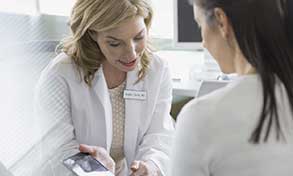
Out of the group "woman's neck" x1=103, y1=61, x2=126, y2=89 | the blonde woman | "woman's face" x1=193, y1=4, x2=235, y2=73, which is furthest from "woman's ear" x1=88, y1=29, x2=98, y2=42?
"woman's face" x1=193, y1=4, x2=235, y2=73

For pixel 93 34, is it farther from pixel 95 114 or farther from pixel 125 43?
pixel 95 114

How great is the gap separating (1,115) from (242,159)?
0.58 meters

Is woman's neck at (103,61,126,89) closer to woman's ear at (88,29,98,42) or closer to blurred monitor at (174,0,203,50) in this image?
woman's ear at (88,29,98,42)

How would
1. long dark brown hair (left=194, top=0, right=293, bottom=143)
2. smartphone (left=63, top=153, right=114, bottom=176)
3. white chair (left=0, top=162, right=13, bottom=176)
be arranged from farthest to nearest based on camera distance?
smartphone (left=63, top=153, right=114, bottom=176), white chair (left=0, top=162, right=13, bottom=176), long dark brown hair (left=194, top=0, right=293, bottom=143)

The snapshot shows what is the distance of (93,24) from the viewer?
115 cm

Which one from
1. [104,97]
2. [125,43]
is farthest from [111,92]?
[125,43]

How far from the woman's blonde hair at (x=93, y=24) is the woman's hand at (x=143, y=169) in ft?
0.91

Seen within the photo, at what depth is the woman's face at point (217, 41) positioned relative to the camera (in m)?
0.60

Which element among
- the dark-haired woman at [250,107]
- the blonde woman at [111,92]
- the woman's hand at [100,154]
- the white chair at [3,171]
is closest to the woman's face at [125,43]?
the blonde woman at [111,92]

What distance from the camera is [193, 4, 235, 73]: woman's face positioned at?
0.60 metres

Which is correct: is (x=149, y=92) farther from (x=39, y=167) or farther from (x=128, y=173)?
(x=39, y=167)

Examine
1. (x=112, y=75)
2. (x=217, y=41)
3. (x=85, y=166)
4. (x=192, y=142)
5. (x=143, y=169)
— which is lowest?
(x=143, y=169)

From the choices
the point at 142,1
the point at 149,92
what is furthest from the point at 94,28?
the point at 149,92

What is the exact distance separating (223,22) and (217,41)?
5 centimetres
